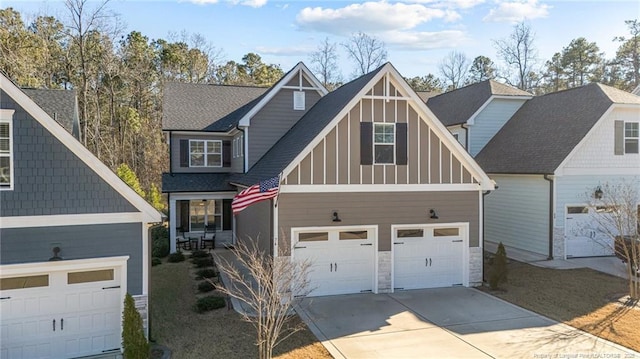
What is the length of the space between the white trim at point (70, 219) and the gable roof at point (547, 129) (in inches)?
586

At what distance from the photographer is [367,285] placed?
1289cm

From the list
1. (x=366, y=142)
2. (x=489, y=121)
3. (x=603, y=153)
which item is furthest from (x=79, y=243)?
(x=489, y=121)

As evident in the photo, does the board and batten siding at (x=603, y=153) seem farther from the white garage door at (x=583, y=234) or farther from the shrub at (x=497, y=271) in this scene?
the shrub at (x=497, y=271)

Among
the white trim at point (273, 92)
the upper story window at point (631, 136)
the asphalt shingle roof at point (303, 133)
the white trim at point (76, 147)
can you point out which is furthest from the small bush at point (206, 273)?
the upper story window at point (631, 136)

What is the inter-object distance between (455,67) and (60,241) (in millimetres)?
48743

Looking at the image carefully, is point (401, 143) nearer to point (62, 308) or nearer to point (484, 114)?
point (62, 308)

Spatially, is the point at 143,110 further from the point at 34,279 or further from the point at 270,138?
the point at 34,279

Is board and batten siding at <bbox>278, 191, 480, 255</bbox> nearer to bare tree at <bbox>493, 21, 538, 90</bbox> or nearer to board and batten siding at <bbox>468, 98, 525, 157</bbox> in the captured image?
board and batten siding at <bbox>468, 98, 525, 157</bbox>

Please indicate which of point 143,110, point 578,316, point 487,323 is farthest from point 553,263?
point 143,110

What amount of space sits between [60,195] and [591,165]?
17989 millimetres

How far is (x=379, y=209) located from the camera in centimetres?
1282

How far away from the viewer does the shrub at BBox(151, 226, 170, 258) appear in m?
18.4

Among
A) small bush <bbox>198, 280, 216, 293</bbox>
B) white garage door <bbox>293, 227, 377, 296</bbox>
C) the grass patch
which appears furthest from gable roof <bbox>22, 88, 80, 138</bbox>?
the grass patch

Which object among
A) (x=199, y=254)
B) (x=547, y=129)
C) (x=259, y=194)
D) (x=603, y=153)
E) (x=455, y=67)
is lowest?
(x=199, y=254)
